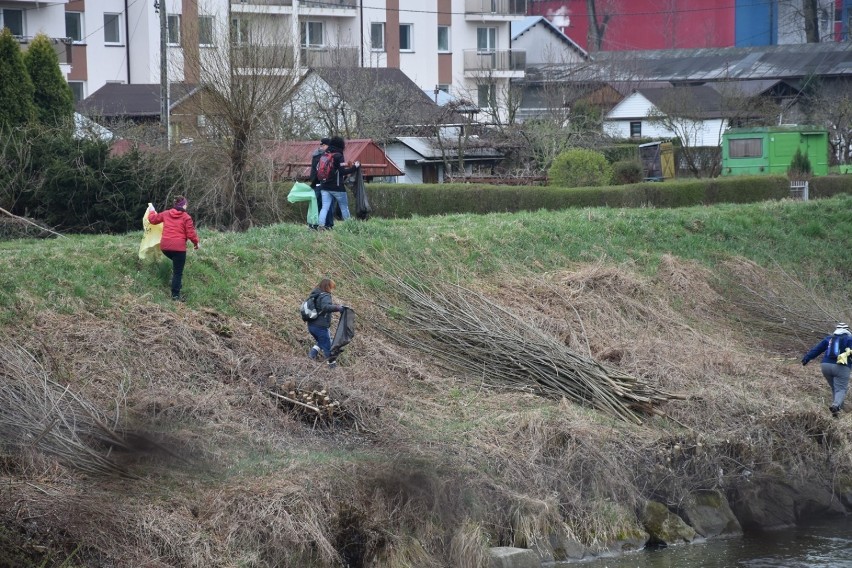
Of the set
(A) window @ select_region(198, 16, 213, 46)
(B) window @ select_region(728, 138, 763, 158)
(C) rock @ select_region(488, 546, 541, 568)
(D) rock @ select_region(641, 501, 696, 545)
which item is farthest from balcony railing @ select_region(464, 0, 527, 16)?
(C) rock @ select_region(488, 546, 541, 568)

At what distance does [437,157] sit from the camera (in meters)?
33.3

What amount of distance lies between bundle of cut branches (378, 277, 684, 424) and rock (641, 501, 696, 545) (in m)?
1.55

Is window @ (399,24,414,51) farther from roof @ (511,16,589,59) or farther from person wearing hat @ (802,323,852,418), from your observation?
person wearing hat @ (802,323,852,418)

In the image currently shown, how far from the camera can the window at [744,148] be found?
119ft

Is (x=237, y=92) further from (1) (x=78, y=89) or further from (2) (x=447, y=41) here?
(2) (x=447, y=41)

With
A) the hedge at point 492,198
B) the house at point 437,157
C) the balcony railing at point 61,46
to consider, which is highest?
the balcony railing at point 61,46

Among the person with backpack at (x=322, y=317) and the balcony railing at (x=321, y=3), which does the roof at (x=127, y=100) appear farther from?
the person with backpack at (x=322, y=317)

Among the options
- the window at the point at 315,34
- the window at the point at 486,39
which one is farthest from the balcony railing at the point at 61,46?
the window at the point at 486,39

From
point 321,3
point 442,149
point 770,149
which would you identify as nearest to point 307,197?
point 442,149

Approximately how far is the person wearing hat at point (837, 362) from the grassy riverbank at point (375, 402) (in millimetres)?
305

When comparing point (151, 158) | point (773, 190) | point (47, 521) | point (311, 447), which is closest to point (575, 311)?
point (311, 447)

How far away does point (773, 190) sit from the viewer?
2848 centimetres

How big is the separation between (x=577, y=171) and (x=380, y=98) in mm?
9093

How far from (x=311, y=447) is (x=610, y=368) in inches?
189
